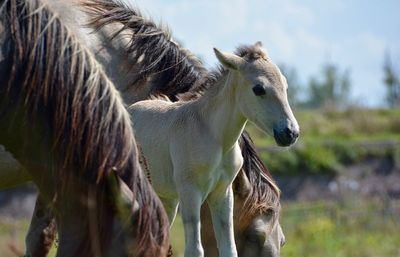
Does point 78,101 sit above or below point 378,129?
above

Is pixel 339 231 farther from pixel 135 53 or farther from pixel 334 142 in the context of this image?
pixel 334 142

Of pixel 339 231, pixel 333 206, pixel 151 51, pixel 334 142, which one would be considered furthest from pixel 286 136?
pixel 334 142

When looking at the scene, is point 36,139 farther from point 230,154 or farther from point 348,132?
point 348,132

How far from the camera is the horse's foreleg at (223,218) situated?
6996 millimetres

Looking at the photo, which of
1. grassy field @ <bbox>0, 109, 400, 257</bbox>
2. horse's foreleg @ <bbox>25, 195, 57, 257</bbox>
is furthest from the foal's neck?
grassy field @ <bbox>0, 109, 400, 257</bbox>

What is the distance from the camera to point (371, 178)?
2969 centimetres

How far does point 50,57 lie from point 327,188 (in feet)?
83.2

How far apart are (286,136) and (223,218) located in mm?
893

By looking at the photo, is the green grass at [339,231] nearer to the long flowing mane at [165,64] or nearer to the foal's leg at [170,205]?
the long flowing mane at [165,64]

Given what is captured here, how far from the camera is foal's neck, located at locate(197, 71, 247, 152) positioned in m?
6.92

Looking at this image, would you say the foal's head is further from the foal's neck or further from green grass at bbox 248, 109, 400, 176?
green grass at bbox 248, 109, 400, 176

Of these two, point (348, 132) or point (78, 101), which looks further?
point (348, 132)

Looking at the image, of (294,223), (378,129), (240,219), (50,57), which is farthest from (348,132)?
(50,57)

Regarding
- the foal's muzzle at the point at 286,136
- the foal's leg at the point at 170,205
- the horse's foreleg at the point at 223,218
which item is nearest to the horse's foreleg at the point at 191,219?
the horse's foreleg at the point at 223,218
